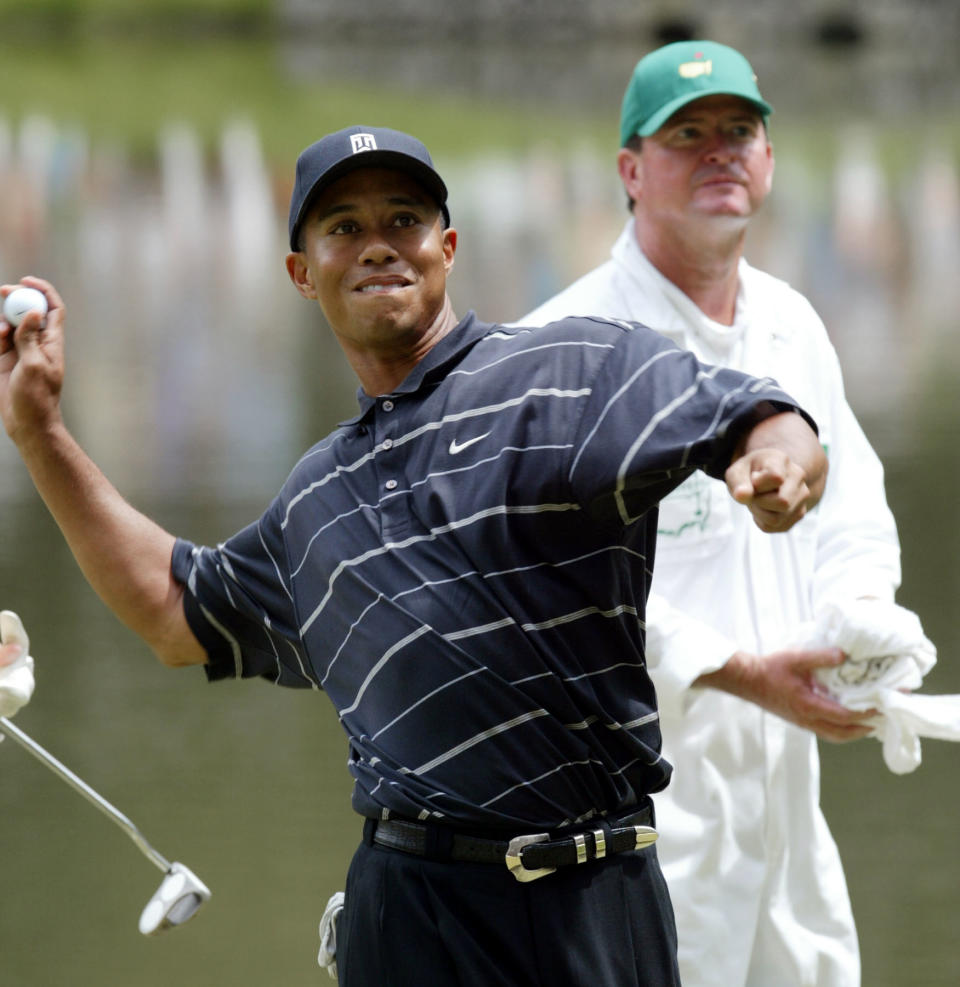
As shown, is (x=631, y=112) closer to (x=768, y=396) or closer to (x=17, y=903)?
(x=768, y=396)

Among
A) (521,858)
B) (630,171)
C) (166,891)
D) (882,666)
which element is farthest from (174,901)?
(630,171)

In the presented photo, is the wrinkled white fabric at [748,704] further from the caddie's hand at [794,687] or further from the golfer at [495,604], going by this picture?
the golfer at [495,604]

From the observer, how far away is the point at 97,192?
A: 19.7m

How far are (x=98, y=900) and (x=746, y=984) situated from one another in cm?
224

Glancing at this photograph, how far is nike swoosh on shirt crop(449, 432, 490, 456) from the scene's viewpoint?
2496mm

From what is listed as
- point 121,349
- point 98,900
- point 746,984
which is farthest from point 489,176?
point 746,984

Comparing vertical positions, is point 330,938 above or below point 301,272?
below

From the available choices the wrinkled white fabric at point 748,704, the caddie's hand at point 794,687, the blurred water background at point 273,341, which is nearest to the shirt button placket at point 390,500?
the wrinkled white fabric at point 748,704

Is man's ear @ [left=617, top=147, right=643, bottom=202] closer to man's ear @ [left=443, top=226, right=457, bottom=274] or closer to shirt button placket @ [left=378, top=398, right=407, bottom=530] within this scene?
man's ear @ [left=443, top=226, right=457, bottom=274]

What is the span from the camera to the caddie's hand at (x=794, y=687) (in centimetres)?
332

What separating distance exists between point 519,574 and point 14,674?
0.89m

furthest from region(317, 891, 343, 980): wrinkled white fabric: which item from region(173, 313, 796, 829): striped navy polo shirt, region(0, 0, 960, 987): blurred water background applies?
region(0, 0, 960, 987): blurred water background

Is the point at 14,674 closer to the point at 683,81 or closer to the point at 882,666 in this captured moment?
the point at 882,666

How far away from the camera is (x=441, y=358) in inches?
103
